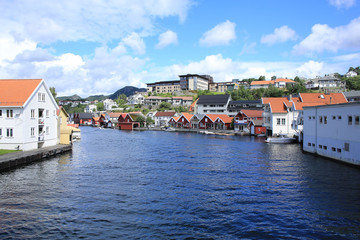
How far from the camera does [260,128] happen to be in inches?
3034

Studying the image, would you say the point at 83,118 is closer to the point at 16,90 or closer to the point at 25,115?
the point at 16,90

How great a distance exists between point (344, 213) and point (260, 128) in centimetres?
6188

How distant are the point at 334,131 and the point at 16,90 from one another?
1552 inches

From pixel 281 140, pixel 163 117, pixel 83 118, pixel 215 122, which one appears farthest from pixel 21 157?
pixel 83 118

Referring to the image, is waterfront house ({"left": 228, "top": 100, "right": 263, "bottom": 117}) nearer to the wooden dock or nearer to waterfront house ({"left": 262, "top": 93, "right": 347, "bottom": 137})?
waterfront house ({"left": 262, "top": 93, "right": 347, "bottom": 137})

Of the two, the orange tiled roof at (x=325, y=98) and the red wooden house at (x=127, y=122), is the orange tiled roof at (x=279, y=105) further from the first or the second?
the red wooden house at (x=127, y=122)

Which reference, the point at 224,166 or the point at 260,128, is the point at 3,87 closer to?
the point at 224,166

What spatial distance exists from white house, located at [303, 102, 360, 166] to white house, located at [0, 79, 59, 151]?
36538 millimetres

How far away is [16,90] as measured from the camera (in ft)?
118

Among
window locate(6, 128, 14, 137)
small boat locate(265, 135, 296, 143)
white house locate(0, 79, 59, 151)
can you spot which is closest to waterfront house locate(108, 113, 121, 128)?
small boat locate(265, 135, 296, 143)

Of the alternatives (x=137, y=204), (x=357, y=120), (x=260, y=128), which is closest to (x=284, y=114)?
(x=260, y=128)

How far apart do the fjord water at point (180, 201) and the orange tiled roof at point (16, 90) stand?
9200mm

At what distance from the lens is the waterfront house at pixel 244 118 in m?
84.2

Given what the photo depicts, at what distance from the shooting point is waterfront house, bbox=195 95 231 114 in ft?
361
